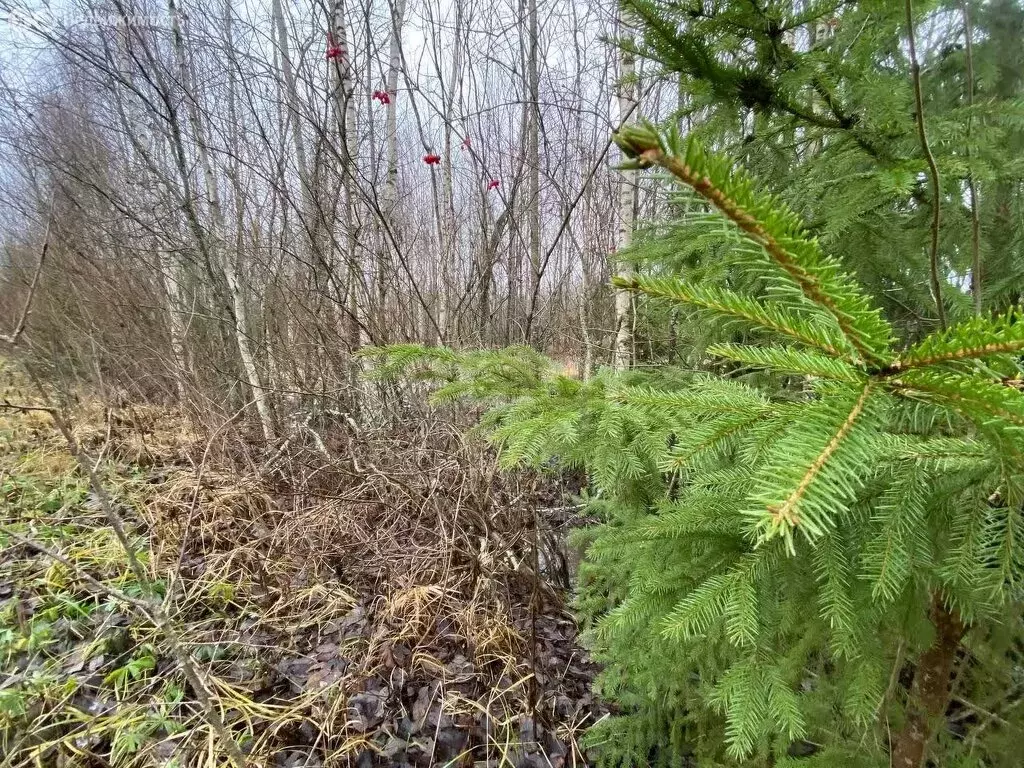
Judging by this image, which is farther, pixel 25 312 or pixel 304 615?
pixel 304 615

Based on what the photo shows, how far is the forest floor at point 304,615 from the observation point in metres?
1.76

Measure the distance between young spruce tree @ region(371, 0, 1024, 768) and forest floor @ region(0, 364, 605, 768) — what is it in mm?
680

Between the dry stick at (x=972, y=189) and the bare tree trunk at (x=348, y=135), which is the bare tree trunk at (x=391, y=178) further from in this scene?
the dry stick at (x=972, y=189)

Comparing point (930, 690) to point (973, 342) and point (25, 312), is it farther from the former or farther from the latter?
point (25, 312)

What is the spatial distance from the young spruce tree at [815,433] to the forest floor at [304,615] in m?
0.68

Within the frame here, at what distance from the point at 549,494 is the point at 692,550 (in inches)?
110

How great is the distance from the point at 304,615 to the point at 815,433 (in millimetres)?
2578

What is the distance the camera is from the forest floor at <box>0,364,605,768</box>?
1.76 meters

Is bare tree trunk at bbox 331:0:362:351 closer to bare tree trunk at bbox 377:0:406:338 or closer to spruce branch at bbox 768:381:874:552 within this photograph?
bare tree trunk at bbox 377:0:406:338

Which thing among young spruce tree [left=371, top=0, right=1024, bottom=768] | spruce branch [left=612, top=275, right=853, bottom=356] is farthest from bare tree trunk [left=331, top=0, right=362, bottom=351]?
spruce branch [left=612, top=275, right=853, bottom=356]

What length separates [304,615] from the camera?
2.32 metres

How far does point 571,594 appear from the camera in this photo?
2623mm

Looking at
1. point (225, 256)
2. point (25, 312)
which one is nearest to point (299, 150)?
point (225, 256)

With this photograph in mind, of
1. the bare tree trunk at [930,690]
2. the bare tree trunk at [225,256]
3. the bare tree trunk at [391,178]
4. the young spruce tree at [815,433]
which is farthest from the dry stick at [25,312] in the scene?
the bare tree trunk at [225,256]
